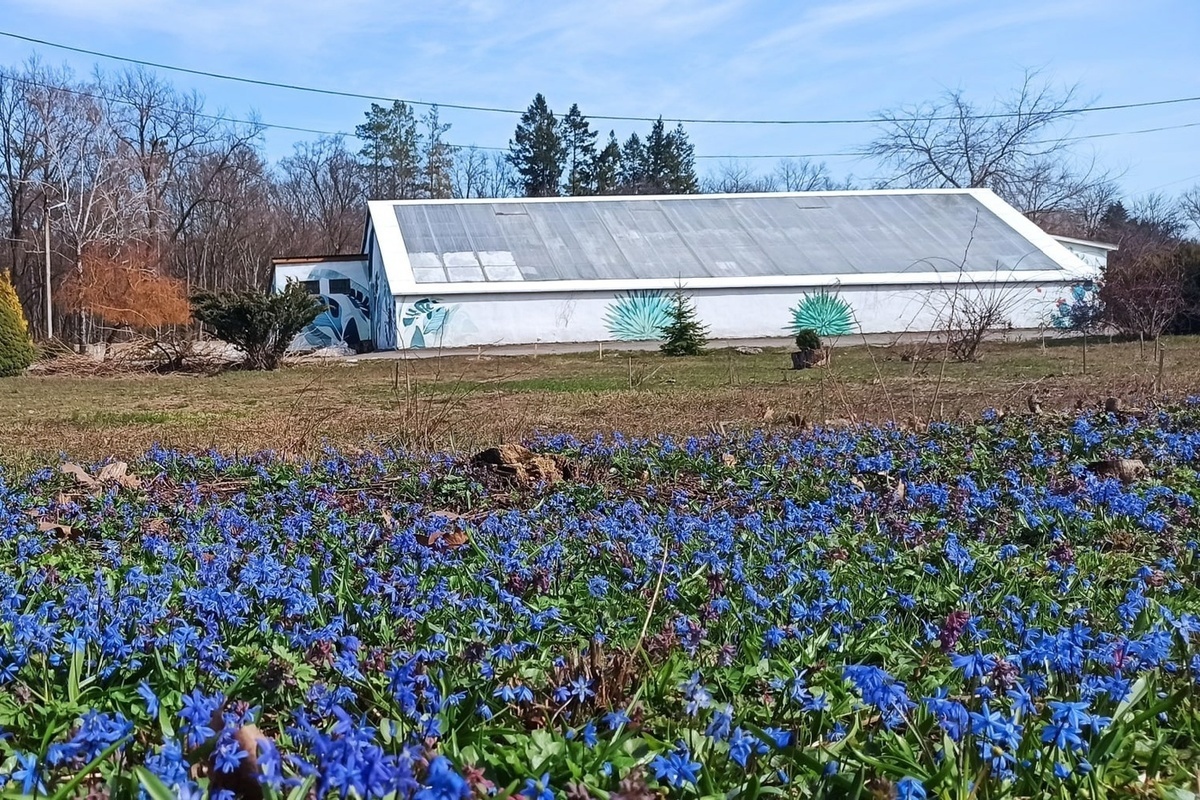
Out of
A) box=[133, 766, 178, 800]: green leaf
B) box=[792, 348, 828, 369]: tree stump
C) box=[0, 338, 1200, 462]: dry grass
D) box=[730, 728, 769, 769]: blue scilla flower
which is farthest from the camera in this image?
box=[792, 348, 828, 369]: tree stump

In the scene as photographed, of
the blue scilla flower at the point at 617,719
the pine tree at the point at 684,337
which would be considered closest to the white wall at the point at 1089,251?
the pine tree at the point at 684,337

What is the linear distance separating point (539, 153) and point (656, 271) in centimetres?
3749

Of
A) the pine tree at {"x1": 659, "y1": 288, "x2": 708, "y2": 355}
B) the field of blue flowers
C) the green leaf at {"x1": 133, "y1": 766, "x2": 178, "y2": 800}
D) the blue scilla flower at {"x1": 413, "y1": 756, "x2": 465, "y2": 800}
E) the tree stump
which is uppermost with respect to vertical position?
the pine tree at {"x1": 659, "y1": 288, "x2": 708, "y2": 355}

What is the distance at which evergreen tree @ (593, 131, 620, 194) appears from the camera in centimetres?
7088

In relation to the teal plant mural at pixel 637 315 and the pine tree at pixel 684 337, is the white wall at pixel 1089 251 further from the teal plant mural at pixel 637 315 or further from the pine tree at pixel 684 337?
the pine tree at pixel 684 337

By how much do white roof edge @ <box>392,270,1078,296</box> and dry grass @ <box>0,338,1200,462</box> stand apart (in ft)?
34.1

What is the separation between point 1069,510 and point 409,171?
63.0 m

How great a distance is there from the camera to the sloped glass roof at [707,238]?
34625 millimetres

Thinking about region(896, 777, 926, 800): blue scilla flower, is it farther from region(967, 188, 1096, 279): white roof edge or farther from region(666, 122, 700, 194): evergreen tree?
region(666, 122, 700, 194): evergreen tree

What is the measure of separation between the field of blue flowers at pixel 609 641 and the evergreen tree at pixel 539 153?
65.9 meters

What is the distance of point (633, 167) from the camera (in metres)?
74.0

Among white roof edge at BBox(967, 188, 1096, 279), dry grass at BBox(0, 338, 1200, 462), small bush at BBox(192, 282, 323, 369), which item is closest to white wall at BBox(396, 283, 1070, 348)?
white roof edge at BBox(967, 188, 1096, 279)

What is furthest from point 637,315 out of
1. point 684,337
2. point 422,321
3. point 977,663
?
point 977,663

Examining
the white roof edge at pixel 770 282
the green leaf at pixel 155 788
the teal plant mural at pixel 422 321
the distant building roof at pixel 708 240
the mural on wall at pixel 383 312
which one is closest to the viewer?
the green leaf at pixel 155 788
